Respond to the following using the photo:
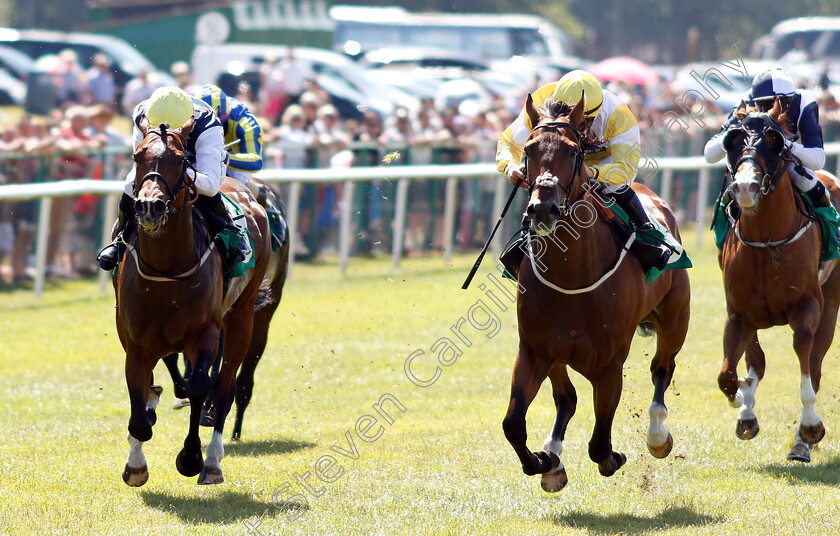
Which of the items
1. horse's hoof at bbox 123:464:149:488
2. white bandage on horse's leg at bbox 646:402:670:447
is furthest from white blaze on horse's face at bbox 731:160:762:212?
horse's hoof at bbox 123:464:149:488

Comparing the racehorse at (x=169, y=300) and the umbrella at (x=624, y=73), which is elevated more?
the umbrella at (x=624, y=73)

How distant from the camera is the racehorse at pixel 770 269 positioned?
6254mm

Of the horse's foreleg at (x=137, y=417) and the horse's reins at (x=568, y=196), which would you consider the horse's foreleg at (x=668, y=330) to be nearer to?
the horse's reins at (x=568, y=196)

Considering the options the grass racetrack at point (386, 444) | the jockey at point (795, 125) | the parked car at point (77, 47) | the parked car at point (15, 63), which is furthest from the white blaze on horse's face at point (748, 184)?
the parked car at point (15, 63)

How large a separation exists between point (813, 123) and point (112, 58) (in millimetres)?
17416

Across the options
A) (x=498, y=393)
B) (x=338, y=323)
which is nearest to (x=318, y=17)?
(x=338, y=323)

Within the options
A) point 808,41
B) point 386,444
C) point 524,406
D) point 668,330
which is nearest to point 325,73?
point 386,444

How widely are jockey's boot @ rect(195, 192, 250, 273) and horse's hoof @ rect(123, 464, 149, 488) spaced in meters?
1.11

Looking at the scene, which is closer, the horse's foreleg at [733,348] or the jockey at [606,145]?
the jockey at [606,145]

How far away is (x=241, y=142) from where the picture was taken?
283 inches

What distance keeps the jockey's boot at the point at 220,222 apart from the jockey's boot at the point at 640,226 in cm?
192

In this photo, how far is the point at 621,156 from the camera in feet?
18.2

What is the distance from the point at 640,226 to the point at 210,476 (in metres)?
2.48

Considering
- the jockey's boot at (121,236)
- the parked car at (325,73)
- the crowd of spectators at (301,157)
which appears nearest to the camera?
the jockey's boot at (121,236)
